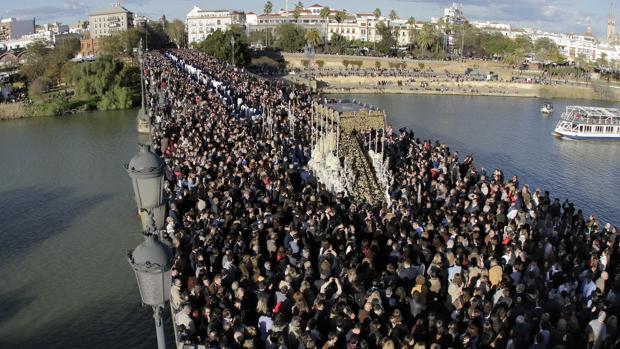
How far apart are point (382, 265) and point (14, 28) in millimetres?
144244

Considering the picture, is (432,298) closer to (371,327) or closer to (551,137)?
(371,327)

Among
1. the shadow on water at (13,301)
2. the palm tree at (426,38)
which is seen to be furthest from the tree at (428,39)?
the shadow on water at (13,301)

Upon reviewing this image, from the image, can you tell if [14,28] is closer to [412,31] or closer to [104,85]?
[412,31]

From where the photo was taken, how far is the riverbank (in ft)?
156

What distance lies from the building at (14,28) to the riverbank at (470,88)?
10504 centimetres

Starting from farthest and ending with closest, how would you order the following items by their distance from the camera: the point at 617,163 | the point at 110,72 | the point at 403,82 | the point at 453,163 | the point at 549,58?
the point at 549,58
the point at 403,82
the point at 110,72
the point at 617,163
the point at 453,163

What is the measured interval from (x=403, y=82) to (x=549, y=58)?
82.9 ft

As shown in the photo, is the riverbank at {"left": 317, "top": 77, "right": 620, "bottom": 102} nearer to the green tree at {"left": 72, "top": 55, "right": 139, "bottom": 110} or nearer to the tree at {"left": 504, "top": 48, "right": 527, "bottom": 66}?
the tree at {"left": 504, "top": 48, "right": 527, "bottom": 66}

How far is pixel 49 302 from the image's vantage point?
9.69 m

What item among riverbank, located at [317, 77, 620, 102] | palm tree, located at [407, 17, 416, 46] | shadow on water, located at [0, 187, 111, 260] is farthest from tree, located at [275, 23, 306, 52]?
shadow on water, located at [0, 187, 111, 260]

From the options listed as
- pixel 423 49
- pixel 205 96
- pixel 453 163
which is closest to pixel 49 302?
pixel 453 163

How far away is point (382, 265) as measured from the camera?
7473mm

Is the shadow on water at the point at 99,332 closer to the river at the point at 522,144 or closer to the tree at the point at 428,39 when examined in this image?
the river at the point at 522,144

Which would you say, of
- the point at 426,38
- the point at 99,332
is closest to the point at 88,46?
the point at 426,38
